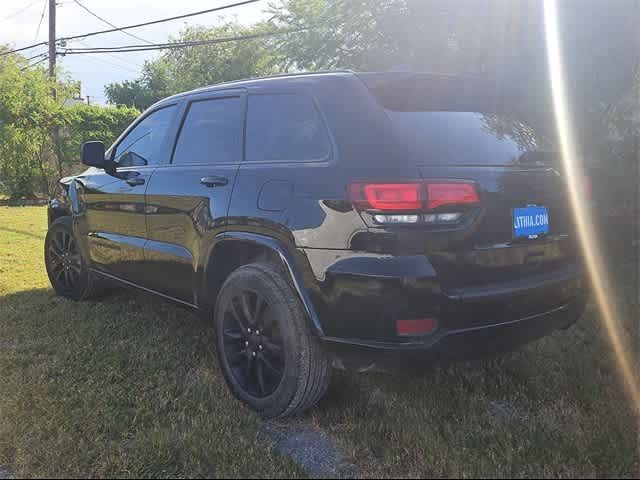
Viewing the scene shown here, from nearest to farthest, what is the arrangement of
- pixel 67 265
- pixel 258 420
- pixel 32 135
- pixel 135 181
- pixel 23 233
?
pixel 258 420
pixel 135 181
pixel 67 265
pixel 23 233
pixel 32 135

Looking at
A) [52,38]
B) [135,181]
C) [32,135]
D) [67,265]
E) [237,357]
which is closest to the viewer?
[237,357]

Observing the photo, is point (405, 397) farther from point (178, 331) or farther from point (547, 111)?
point (547, 111)

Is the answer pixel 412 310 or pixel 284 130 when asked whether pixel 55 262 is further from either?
pixel 412 310

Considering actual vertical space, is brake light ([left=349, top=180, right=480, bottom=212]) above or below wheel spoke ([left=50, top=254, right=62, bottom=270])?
above

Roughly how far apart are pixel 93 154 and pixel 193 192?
124cm

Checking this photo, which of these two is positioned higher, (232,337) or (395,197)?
(395,197)

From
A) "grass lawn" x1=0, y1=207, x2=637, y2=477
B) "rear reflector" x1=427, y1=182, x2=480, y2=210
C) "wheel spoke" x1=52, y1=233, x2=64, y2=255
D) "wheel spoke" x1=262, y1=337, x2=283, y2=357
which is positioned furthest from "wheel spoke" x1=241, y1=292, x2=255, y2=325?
"wheel spoke" x1=52, y1=233, x2=64, y2=255

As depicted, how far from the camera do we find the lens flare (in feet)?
9.05

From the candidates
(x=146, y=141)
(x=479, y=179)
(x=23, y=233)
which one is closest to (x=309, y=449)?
(x=479, y=179)

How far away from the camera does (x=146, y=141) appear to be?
12.6 feet

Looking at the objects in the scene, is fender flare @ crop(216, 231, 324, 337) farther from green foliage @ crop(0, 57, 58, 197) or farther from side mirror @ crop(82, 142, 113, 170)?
green foliage @ crop(0, 57, 58, 197)

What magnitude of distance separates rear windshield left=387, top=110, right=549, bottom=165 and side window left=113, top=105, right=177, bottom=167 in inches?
72.7

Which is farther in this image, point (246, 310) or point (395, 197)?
point (246, 310)

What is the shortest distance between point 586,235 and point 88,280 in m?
3.71
